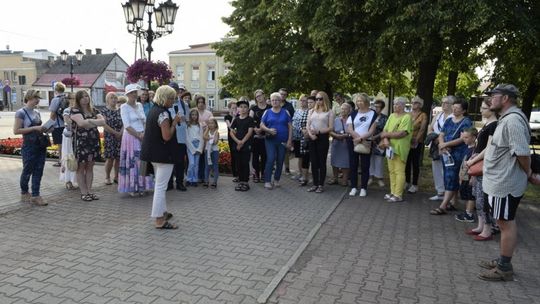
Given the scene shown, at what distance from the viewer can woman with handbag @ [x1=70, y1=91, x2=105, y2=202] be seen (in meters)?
7.21

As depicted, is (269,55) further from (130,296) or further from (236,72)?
(130,296)

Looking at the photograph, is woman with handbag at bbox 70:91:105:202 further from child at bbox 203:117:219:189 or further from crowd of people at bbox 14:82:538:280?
child at bbox 203:117:219:189

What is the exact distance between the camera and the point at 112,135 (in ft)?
27.9

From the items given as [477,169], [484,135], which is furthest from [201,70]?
[477,169]

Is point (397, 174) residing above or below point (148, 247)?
above

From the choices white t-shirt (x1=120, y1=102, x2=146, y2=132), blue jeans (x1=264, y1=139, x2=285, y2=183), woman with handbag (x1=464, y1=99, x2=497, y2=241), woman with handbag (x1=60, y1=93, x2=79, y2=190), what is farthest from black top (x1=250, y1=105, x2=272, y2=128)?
woman with handbag (x1=464, y1=99, x2=497, y2=241)

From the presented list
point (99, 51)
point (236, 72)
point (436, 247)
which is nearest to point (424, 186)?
point (436, 247)

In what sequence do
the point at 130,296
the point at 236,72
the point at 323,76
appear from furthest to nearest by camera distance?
the point at 236,72
the point at 323,76
the point at 130,296

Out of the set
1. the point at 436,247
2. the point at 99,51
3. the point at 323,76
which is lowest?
the point at 436,247

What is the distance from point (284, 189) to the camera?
8930 millimetres

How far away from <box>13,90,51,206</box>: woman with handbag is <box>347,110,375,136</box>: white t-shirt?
5.35 metres

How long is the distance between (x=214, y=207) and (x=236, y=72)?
13.8 meters

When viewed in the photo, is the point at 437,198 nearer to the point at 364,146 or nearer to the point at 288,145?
the point at 364,146

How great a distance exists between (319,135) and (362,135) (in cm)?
84
